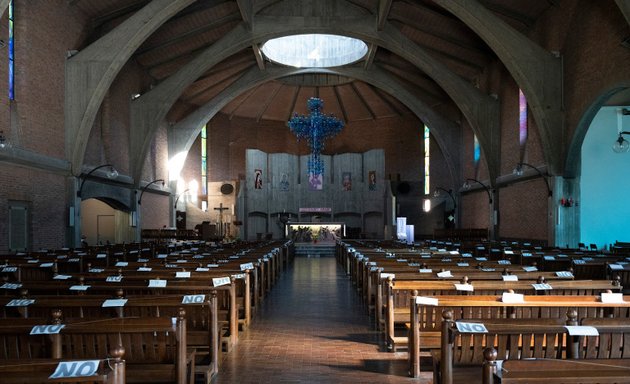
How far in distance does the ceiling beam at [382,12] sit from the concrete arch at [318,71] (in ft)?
18.7

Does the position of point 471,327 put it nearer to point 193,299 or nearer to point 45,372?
point 45,372

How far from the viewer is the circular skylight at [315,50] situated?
90.3ft

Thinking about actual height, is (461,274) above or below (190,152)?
below

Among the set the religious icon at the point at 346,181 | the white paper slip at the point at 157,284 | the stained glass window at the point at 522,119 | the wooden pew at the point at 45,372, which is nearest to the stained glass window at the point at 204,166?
the religious icon at the point at 346,181

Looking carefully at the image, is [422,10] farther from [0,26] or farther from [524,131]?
[0,26]

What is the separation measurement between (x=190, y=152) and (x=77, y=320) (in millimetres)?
27918

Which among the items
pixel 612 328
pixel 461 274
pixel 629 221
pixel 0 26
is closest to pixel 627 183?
pixel 629 221

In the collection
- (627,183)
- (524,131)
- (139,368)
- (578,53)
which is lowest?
A: (139,368)

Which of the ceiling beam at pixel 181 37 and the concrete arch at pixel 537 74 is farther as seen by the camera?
the ceiling beam at pixel 181 37

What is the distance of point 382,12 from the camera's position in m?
20.8

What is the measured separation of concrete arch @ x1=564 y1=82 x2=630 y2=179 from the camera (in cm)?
1379

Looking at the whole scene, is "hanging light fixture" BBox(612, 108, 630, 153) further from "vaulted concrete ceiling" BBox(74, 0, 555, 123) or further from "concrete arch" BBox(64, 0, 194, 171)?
"concrete arch" BBox(64, 0, 194, 171)

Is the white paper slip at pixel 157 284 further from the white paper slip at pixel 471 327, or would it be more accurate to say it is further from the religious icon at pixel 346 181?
the religious icon at pixel 346 181

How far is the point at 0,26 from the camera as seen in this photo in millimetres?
13375
